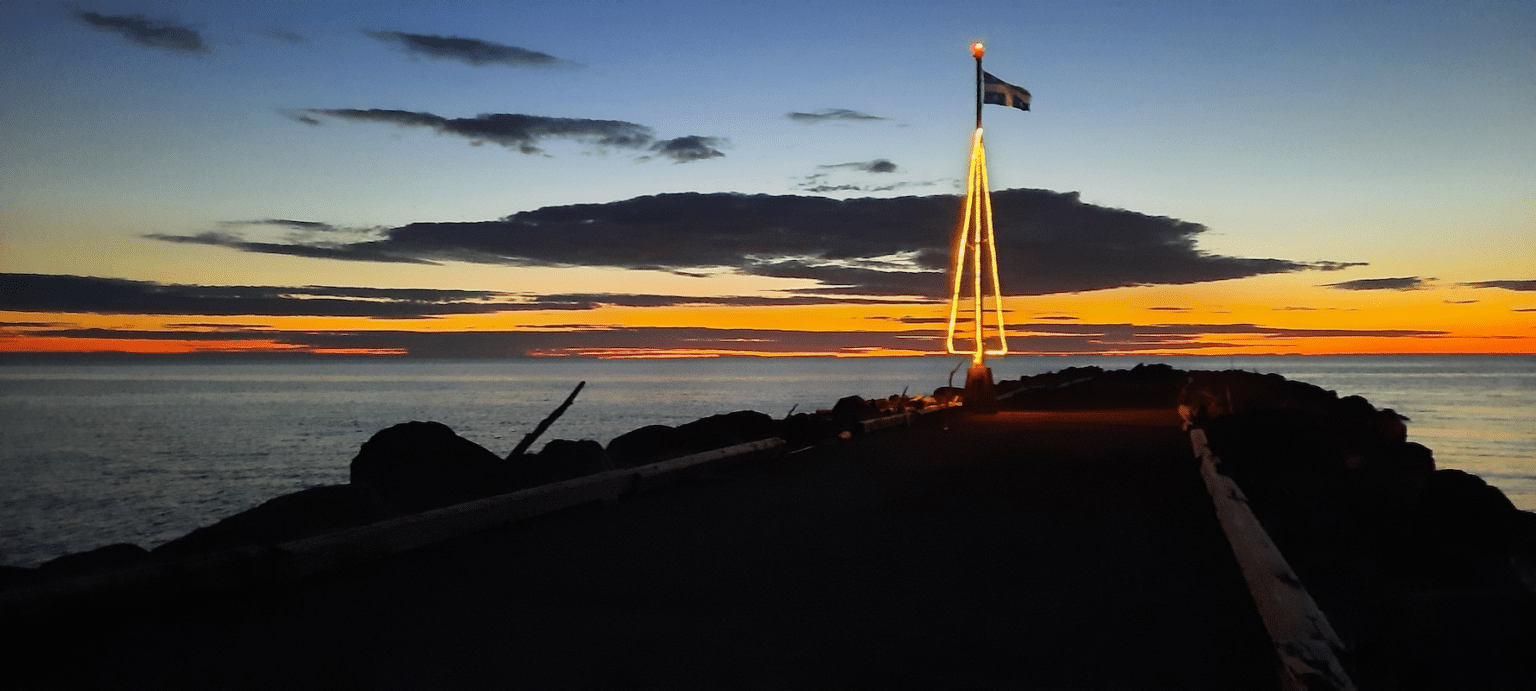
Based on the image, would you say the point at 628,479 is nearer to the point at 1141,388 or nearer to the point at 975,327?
the point at 975,327

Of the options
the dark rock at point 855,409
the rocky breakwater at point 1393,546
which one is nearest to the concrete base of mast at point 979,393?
the dark rock at point 855,409

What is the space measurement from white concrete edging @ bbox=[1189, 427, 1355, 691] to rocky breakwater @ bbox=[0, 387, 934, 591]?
193 inches

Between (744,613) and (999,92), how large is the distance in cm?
1878

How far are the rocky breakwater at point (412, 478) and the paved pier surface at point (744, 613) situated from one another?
2.68 ft

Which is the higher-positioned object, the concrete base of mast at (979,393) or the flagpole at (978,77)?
the flagpole at (978,77)

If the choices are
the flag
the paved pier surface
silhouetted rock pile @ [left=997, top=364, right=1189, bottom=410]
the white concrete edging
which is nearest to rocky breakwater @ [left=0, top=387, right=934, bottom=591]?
the paved pier surface

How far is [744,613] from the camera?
5.46 meters

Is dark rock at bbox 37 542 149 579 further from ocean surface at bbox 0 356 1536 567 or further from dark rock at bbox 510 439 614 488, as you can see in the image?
ocean surface at bbox 0 356 1536 567

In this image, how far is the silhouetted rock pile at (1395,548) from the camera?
633 centimetres

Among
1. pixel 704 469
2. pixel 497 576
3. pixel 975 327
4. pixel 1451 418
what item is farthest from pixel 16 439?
pixel 1451 418

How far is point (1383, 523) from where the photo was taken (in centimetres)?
1249

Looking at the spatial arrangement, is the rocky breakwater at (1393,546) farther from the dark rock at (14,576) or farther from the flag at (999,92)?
the dark rock at (14,576)

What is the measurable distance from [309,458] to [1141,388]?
2893 centimetres

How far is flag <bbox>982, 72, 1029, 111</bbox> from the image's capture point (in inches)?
886
